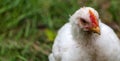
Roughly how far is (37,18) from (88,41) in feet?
3.98

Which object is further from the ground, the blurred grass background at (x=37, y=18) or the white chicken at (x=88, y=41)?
the blurred grass background at (x=37, y=18)

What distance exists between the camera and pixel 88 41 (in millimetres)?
2666

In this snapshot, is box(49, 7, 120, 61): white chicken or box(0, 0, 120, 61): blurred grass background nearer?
box(49, 7, 120, 61): white chicken

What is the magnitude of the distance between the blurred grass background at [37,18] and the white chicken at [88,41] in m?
0.85

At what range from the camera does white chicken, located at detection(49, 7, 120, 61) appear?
2.53 metres

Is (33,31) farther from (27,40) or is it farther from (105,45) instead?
(105,45)

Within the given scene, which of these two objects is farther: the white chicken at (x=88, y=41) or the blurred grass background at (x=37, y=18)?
the blurred grass background at (x=37, y=18)

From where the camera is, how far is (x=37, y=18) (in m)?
3.82

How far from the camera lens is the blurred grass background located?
12.1 ft

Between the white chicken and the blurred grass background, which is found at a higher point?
the blurred grass background

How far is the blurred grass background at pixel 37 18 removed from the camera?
145 inches

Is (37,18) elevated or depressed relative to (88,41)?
elevated

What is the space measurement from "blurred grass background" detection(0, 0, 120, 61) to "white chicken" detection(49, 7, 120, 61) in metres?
0.85

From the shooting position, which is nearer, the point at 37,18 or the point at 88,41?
the point at 88,41
